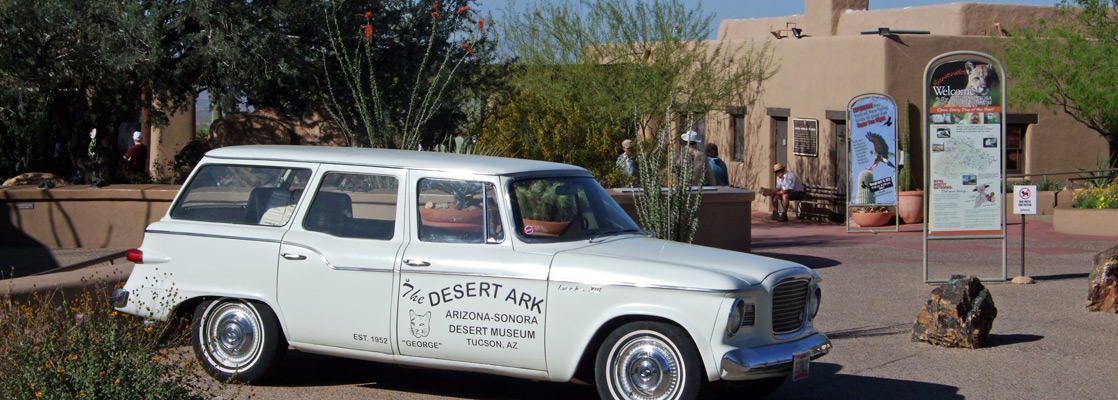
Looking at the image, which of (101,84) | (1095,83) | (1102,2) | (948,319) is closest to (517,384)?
(948,319)

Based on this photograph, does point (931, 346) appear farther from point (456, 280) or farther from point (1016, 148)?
point (1016, 148)

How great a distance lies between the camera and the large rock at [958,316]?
28.7ft

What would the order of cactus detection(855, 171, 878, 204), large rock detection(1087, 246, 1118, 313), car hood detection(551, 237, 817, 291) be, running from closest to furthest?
car hood detection(551, 237, 817, 291)
large rock detection(1087, 246, 1118, 313)
cactus detection(855, 171, 878, 204)

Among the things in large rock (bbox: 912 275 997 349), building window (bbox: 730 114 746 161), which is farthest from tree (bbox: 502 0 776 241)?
large rock (bbox: 912 275 997 349)

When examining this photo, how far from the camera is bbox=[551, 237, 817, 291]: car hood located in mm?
6047

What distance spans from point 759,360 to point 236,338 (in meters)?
3.32

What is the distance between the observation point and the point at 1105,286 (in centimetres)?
1058

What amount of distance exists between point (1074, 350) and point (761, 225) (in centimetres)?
1344

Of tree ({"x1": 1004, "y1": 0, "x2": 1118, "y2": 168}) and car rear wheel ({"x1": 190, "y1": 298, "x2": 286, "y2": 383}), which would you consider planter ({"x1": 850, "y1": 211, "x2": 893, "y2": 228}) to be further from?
car rear wheel ({"x1": 190, "y1": 298, "x2": 286, "y2": 383})

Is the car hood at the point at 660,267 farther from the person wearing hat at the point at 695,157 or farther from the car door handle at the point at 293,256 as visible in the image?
the person wearing hat at the point at 695,157

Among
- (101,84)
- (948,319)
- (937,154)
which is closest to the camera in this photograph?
(948,319)

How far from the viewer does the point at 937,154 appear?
12570 millimetres

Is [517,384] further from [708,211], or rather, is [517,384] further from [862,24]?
[862,24]

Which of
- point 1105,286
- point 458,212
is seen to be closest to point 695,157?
point 1105,286
